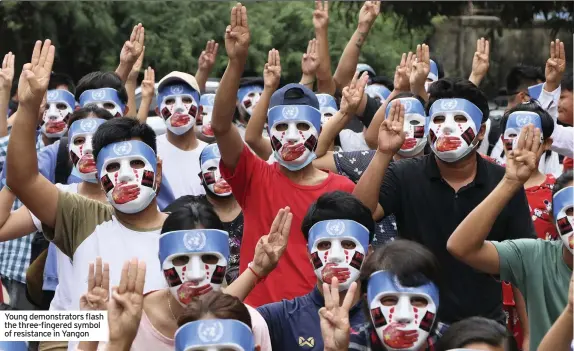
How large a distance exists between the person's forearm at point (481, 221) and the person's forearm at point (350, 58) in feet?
13.5

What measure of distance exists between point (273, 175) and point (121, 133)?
2.94ft

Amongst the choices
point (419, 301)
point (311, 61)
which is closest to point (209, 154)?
point (311, 61)

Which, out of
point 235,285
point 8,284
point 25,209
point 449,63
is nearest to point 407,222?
point 235,285

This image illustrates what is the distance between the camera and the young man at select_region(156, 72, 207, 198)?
378 inches

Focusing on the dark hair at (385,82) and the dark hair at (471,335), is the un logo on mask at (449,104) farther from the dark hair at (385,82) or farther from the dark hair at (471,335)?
the dark hair at (385,82)

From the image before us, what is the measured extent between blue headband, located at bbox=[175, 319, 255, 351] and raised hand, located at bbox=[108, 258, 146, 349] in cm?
19

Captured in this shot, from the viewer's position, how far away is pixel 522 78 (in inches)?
471

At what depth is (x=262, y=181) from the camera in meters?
→ 7.52

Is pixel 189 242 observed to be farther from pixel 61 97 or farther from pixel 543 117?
pixel 61 97

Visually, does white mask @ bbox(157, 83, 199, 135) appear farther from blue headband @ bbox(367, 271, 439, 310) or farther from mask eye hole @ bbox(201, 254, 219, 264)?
blue headband @ bbox(367, 271, 439, 310)

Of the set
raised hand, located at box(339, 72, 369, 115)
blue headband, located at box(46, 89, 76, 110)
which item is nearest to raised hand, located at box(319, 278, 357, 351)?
raised hand, located at box(339, 72, 369, 115)

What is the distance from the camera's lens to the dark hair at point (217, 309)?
5.61 meters

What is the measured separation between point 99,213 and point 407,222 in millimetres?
1695

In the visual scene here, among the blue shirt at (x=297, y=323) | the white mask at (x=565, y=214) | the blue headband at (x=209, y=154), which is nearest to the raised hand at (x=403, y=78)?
the blue headband at (x=209, y=154)
